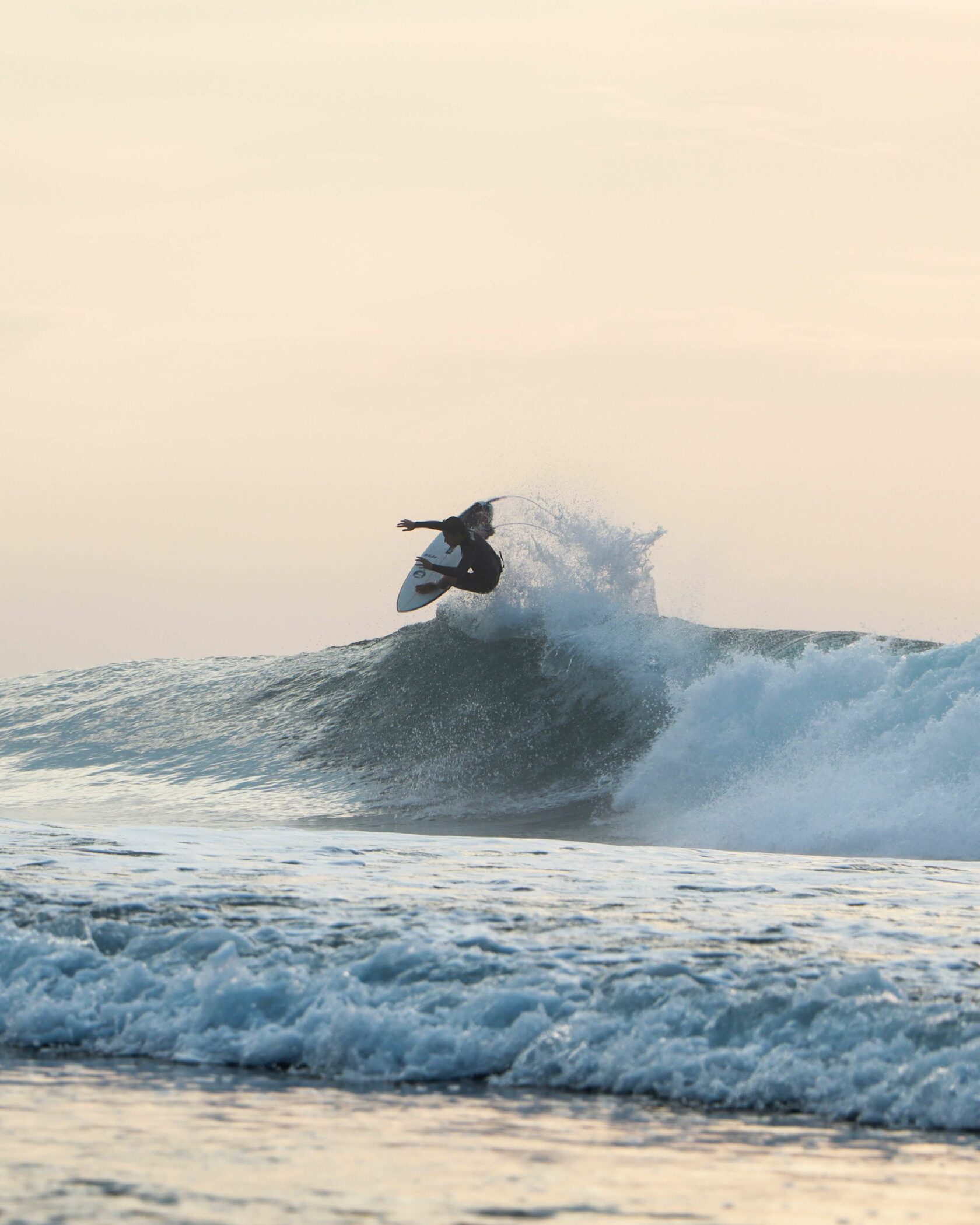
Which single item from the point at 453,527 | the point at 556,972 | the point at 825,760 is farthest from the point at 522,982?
the point at 453,527

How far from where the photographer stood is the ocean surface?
376cm

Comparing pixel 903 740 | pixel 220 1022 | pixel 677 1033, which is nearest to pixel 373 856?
pixel 220 1022

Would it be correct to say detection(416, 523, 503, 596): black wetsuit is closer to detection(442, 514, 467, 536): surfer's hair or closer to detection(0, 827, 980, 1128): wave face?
detection(442, 514, 467, 536): surfer's hair

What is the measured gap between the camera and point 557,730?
15898 millimetres

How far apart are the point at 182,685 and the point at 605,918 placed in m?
15.2

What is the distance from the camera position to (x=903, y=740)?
12.1 meters

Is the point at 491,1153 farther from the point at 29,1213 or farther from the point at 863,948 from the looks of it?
the point at 863,948

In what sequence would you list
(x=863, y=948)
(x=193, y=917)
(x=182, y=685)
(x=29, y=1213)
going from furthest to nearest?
1. (x=182, y=685)
2. (x=193, y=917)
3. (x=863, y=948)
4. (x=29, y=1213)

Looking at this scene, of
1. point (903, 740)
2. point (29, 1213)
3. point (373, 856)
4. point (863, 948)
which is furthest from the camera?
point (903, 740)

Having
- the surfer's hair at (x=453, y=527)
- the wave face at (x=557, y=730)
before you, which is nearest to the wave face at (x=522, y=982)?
the wave face at (x=557, y=730)

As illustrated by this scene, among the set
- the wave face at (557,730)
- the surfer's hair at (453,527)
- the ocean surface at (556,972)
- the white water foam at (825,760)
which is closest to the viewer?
the ocean surface at (556,972)

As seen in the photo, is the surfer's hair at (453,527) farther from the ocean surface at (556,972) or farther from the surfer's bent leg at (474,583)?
the ocean surface at (556,972)

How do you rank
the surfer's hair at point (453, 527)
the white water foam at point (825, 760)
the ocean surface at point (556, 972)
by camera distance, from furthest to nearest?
the surfer's hair at point (453, 527) → the white water foam at point (825, 760) → the ocean surface at point (556, 972)

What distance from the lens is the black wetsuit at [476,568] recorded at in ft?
51.3
